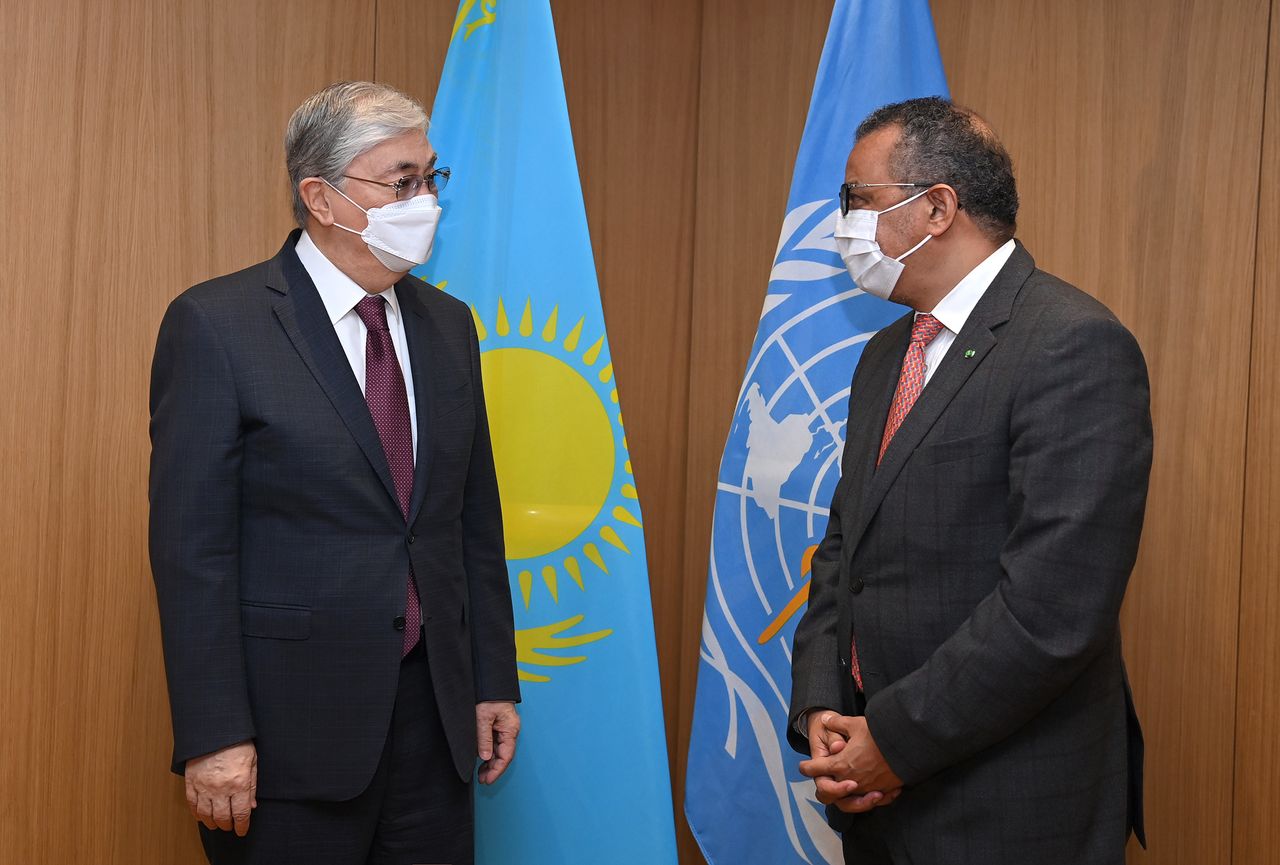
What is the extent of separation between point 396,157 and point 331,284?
0.84 feet

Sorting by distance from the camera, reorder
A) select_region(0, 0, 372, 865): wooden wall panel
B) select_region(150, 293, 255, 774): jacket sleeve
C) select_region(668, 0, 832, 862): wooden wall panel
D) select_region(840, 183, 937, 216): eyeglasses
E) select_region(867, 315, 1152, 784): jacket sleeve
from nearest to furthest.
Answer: select_region(867, 315, 1152, 784): jacket sleeve, select_region(150, 293, 255, 774): jacket sleeve, select_region(840, 183, 937, 216): eyeglasses, select_region(0, 0, 372, 865): wooden wall panel, select_region(668, 0, 832, 862): wooden wall panel

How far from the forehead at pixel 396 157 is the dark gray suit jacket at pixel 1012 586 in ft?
3.21

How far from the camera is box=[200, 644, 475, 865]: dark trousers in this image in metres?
1.76

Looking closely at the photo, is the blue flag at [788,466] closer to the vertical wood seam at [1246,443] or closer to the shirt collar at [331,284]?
the vertical wood seam at [1246,443]

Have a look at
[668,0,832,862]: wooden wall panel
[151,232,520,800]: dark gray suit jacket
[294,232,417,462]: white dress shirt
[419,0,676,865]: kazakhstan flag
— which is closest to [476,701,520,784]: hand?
[151,232,520,800]: dark gray suit jacket

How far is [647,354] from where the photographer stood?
3.33 m

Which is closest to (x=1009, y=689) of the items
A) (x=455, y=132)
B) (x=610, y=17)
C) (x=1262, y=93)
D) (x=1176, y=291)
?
(x=1176, y=291)

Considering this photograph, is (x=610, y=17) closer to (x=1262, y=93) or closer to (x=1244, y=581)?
(x=1262, y=93)

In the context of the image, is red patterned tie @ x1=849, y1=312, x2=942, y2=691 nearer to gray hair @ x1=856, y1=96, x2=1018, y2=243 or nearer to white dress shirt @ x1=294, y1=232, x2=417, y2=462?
gray hair @ x1=856, y1=96, x2=1018, y2=243

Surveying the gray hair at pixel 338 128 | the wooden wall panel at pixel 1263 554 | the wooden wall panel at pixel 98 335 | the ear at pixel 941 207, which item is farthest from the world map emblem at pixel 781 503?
the wooden wall panel at pixel 98 335

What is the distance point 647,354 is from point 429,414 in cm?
145

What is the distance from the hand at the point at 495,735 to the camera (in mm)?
2086

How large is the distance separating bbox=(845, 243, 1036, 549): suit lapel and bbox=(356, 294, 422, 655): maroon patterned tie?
76 centimetres

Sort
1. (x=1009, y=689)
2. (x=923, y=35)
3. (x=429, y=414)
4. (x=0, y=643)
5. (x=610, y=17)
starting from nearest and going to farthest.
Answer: (x=1009, y=689) < (x=429, y=414) < (x=0, y=643) < (x=923, y=35) < (x=610, y=17)
